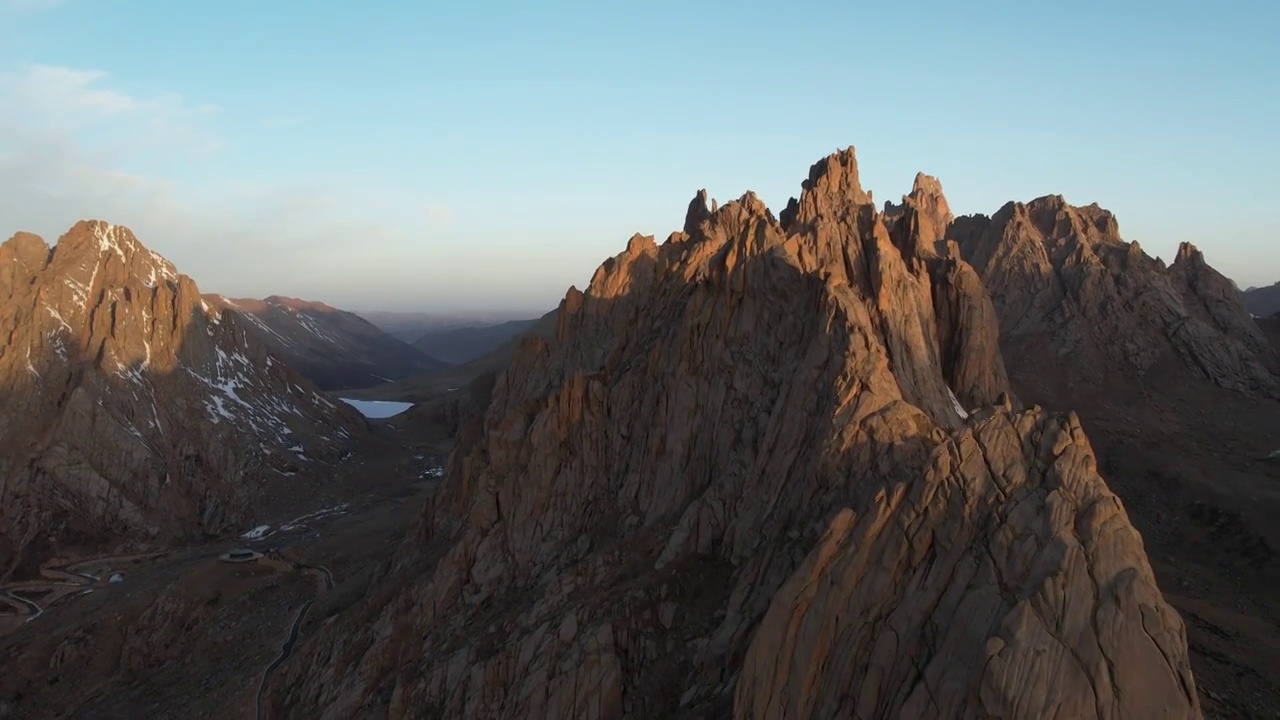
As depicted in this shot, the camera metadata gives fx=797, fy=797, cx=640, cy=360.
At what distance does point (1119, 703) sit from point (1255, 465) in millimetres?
45789

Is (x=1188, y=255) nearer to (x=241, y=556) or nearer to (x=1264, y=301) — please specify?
(x=241, y=556)

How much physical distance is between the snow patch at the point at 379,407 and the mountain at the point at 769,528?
10963 centimetres

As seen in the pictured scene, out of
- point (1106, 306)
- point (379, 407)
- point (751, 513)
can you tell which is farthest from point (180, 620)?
point (379, 407)

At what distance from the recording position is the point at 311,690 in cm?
4203

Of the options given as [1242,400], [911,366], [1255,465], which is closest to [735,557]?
[911,366]

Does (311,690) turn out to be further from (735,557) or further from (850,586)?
(850,586)

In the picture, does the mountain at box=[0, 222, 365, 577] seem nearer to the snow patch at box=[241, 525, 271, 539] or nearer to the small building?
the snow patch at box=[241, 525, 271, 539]

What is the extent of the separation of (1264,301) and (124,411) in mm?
196578

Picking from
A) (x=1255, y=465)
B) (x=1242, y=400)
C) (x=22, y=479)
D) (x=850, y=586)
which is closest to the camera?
(x=850, y=586)

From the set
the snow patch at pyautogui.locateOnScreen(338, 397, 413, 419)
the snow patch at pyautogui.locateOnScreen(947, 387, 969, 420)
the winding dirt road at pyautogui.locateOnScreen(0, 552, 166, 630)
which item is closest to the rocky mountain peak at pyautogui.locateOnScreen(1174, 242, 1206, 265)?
the snow patch at pyautogui.locateOnScreen(947, 387, 969, 420)

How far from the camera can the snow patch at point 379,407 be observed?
524ft

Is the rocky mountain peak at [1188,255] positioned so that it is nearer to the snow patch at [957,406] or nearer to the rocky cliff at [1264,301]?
the snow patch at [957,406]

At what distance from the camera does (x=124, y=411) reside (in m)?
86.8

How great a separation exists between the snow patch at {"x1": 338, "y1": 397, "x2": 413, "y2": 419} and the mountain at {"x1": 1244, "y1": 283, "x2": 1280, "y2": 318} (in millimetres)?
166638
